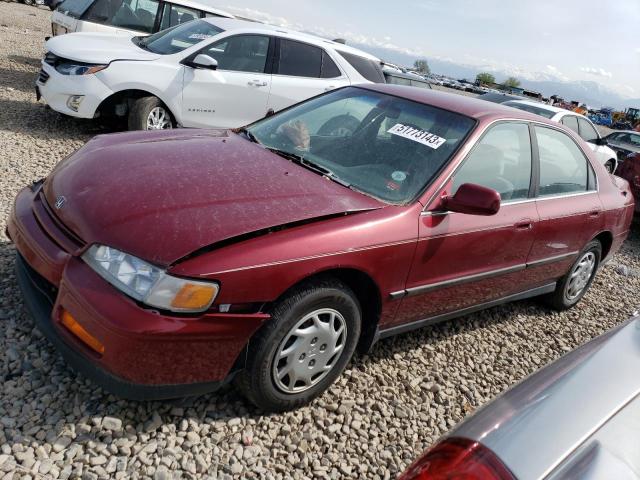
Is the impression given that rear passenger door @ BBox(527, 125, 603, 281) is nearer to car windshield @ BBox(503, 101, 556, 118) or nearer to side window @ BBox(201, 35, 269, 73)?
side window @ BBox(201, 35, 269, 73)

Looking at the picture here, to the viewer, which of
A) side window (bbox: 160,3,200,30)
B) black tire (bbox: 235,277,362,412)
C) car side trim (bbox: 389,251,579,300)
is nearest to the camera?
black tire (bbox: 235,277,362,412)

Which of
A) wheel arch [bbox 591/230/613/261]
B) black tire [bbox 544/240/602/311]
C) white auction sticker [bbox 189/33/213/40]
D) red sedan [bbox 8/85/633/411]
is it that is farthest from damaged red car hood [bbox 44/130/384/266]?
white auction sticker [bbox 189/33/213/40]

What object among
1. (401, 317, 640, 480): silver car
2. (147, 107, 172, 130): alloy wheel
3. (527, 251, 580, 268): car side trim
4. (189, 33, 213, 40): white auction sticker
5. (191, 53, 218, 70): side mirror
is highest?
(189, 33, 213, 40): white auction sticker

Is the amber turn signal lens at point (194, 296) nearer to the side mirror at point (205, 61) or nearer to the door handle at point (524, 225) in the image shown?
the door handle at point (524, 225)

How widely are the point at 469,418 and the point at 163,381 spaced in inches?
47.7

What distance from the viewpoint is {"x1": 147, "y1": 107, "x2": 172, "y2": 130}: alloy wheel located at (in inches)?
243

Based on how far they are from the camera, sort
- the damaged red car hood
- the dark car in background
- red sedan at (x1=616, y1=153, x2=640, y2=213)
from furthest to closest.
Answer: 1. the dark car in background
2. red sedan at (x1=616, y1=153, x2=640, y2=213)
3. the damaged red car hood

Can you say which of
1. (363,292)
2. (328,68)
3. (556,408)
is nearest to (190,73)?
(328,68)

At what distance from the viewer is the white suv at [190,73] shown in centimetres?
591

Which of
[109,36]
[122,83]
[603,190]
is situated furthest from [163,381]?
[109,36]

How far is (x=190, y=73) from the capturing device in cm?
622

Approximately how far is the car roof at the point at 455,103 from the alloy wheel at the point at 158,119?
3378 mm

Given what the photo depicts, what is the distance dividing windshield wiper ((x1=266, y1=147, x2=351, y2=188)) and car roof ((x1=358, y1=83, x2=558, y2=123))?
0.92 meters

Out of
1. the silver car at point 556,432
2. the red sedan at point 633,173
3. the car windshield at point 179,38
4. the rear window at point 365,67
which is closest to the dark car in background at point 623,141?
the red sedan at point 633,173
